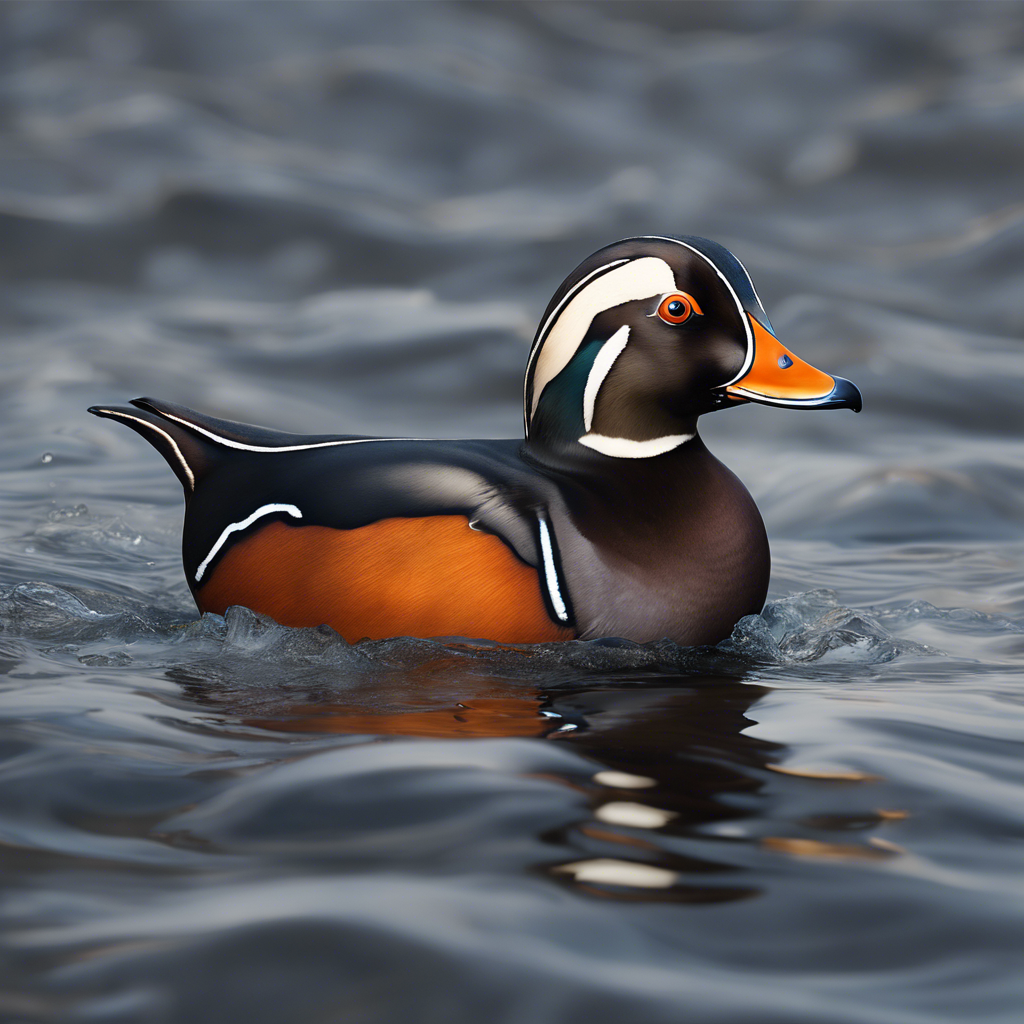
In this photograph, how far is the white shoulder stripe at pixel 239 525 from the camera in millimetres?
4262

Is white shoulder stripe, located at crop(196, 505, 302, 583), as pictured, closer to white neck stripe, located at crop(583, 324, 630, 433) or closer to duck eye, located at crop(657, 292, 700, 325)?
white neck stripe, located at crop(583, 324, 630, 433)

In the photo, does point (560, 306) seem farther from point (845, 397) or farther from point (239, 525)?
point (239, 525)

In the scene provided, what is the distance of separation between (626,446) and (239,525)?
1182 millimetres

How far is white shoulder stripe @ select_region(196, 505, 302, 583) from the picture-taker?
426 cm

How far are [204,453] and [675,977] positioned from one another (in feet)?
9.43

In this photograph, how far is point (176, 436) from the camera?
472 cm

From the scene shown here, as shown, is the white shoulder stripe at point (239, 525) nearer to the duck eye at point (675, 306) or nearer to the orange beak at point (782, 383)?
the duck eye at point (675, 306)

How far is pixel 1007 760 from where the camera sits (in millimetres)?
3363

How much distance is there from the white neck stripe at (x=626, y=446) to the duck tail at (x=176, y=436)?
1197 mm

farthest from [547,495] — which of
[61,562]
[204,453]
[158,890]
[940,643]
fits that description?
[61,562]

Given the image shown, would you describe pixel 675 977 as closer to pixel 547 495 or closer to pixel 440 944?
pixel 440 944

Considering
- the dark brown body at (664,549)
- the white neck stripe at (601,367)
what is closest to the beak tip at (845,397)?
the dark brown body at (664,549)

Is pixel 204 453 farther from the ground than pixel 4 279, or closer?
closer

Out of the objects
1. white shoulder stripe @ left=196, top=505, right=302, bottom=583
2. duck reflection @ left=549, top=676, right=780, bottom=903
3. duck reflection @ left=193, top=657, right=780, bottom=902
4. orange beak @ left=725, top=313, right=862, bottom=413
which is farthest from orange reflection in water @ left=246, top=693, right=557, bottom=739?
orange beak @ left=725, top=313, right=862, bottom=413
